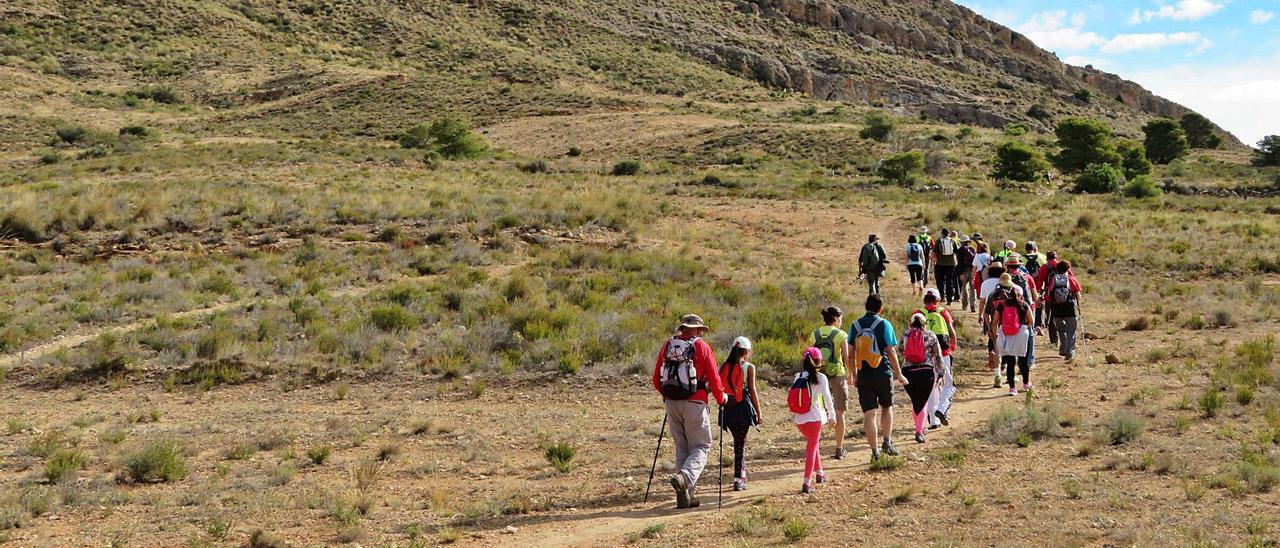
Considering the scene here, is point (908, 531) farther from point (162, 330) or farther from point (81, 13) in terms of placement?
point (81, 13)

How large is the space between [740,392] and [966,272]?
36.8ft

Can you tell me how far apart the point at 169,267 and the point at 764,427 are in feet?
46.0

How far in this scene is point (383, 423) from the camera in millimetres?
11438

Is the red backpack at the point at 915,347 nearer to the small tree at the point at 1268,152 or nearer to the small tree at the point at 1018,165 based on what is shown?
the small tree at the point at 1018,165

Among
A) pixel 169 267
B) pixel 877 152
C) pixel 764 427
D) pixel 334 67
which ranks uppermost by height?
pixel 334 67

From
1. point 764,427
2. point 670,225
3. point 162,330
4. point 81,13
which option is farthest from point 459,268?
point 81,13

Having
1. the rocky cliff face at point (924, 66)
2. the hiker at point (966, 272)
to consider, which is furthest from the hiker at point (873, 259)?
the rocky cliff face at point (924, 66)

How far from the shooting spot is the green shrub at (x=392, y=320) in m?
15.6

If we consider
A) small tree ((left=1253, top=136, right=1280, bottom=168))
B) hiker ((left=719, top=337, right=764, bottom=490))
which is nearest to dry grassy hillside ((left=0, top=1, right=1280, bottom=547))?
hiker ((left=719, top=337, right=764, bottom=490))

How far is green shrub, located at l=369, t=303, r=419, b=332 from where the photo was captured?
15.6m

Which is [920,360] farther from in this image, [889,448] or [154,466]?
[154,466]

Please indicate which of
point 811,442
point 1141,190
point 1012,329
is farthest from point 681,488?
point 1141,190

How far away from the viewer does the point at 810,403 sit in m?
8.20

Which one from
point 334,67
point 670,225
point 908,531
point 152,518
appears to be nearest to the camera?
point 908,531
